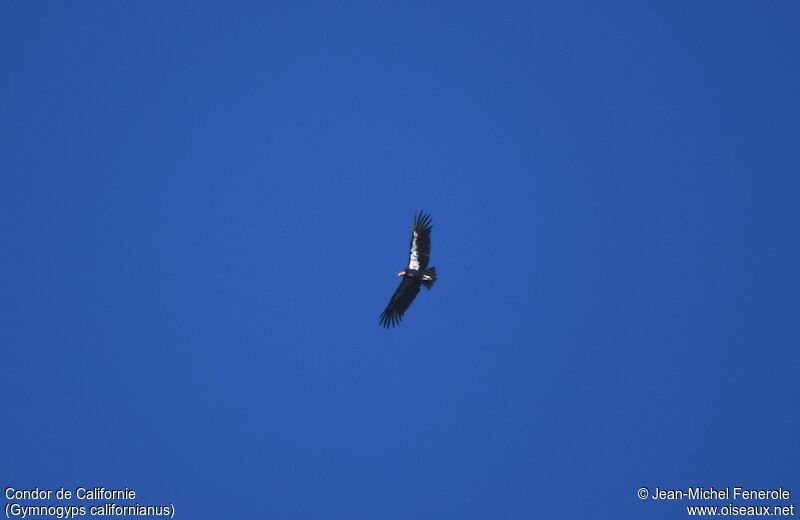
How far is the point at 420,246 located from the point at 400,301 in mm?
3468

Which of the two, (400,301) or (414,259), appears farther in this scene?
(400,301)

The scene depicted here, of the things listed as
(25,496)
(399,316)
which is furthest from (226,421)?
(399,316)

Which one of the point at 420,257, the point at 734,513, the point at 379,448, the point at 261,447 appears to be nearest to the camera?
the point at 420,257

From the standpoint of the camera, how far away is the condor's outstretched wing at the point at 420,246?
3891 cm

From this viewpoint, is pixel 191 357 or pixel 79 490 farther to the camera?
pixel 191 357

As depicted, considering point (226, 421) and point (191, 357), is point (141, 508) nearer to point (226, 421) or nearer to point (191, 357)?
point (226, 421)

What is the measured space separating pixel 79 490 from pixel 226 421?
10242 cm

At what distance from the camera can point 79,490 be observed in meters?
47.6

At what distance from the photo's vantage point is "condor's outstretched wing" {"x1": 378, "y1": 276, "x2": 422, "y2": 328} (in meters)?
40.1

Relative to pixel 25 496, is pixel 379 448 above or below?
above

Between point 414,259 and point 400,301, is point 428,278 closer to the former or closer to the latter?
point 414,259

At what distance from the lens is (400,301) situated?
41281 mm

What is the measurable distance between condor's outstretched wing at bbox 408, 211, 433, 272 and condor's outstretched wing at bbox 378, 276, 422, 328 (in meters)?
0.88

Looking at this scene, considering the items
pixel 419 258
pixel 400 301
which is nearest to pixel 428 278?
pixel 419 258
